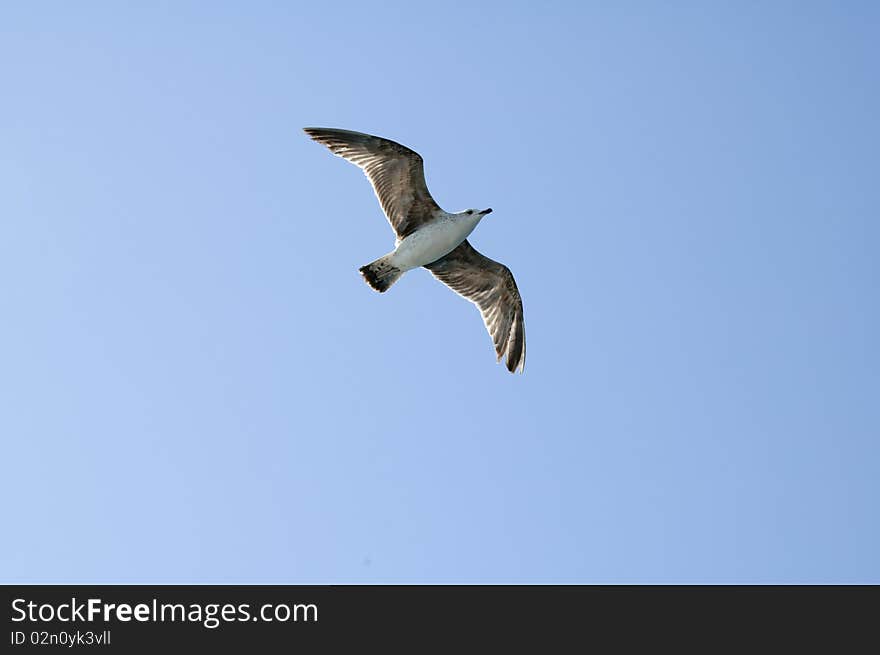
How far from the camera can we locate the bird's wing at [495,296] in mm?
→ 18016

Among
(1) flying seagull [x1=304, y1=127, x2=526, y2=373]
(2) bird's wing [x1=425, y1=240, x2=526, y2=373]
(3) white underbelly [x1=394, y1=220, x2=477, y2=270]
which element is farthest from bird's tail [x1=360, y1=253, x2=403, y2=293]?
(2) bird's wing [x1=425, y1=240, x2=526, y2=373]

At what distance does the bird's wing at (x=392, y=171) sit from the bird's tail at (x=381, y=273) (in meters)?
0.62

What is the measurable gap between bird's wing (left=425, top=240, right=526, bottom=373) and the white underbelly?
4.91 feet

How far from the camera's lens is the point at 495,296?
18.5 metres

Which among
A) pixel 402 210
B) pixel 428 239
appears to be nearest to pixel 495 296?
pixel 428 239

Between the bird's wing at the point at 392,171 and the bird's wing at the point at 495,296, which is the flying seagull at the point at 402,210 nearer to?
the bird's wing at the point at 392,171

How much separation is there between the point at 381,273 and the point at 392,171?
169cm

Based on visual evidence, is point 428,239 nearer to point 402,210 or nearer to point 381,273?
point 402,210

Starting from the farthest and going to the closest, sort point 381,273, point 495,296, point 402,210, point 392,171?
point 495,296 < point 402,210 < point 381,273 < point 392,171

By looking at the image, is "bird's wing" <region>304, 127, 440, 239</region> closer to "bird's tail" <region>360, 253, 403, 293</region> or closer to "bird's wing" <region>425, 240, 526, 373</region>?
"bird's tail" <region>360, 253, 403, 293</region>
